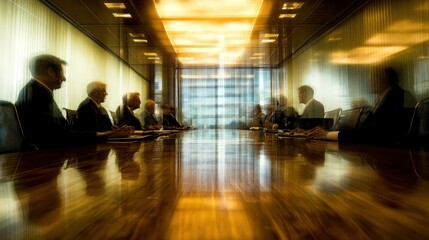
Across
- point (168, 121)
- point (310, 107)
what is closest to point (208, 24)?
point (168, 121)

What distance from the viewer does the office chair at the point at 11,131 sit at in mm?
1772

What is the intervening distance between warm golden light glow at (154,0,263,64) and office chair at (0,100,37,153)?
11.1ft

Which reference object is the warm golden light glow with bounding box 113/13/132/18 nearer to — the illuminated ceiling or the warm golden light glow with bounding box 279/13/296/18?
the illuminated ceiling

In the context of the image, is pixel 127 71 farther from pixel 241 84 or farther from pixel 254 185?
pixel 254 185

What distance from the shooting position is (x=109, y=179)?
42 centimetres

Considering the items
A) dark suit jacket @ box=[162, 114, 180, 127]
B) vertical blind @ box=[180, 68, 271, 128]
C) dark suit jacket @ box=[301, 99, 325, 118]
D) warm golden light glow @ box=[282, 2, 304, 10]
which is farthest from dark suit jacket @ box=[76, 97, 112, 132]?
vertical blind @ box=[180, 68, 271, 128]

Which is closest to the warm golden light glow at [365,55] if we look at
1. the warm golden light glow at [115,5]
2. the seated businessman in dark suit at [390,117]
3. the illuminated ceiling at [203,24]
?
the illuminated ceiling at [203,24]

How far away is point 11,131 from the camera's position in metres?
1.83

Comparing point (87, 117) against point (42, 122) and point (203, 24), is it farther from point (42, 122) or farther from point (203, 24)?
point (203, 24)

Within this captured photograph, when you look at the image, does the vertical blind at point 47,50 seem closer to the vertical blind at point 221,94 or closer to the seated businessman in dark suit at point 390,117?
the vertical blind at point 221,94

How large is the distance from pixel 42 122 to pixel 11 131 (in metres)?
0.18

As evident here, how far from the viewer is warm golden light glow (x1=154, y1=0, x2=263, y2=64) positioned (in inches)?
193

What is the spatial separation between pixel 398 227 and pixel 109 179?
35cm

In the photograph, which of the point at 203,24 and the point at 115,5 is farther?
the point at 203,24
